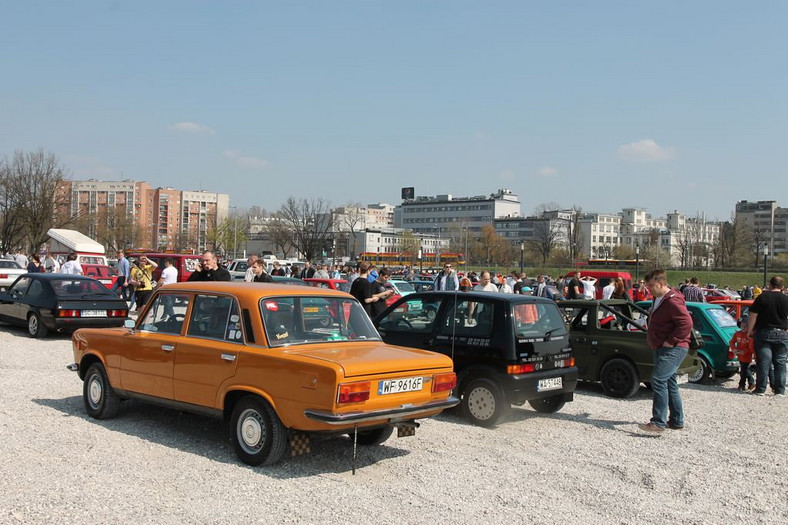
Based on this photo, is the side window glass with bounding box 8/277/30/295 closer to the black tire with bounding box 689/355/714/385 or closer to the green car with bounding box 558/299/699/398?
the green car with bounding box 558/299/699/398

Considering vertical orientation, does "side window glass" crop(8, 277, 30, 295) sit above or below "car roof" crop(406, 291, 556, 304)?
below

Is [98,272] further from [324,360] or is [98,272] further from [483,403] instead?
[324,360]

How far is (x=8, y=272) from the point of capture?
25719 mm

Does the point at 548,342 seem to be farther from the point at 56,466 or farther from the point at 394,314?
the point at 56,466

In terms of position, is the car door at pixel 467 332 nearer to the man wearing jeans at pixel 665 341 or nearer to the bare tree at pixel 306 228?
the man wearing jeans at pixel 665 341

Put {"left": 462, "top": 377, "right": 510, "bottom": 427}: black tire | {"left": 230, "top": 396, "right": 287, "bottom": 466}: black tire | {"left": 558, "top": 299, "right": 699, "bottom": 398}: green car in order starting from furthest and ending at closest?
{"left": 558, "top": 299, "right": 699, "bottom": 398}: green car
{"left": 462, "top": 377, "right": 510, "bottom": 427}: black tire
{"left": 230, "top": 396, "right": 287, "bottom": 466}: black tire

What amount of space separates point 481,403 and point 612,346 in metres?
3.30

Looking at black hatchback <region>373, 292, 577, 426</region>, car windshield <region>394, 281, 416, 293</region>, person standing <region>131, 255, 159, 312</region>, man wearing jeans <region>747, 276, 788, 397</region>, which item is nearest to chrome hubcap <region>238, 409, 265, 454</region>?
black hatchback <region>373, 292, 577, 426</region>

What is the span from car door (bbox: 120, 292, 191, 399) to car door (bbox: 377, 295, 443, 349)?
3351 mm

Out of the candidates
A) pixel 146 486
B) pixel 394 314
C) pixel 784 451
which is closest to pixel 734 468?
pixel 784 451

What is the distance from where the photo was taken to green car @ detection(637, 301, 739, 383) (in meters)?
12.0

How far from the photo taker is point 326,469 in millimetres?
6312

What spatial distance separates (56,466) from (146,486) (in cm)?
108

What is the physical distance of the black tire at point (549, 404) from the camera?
363 inches
